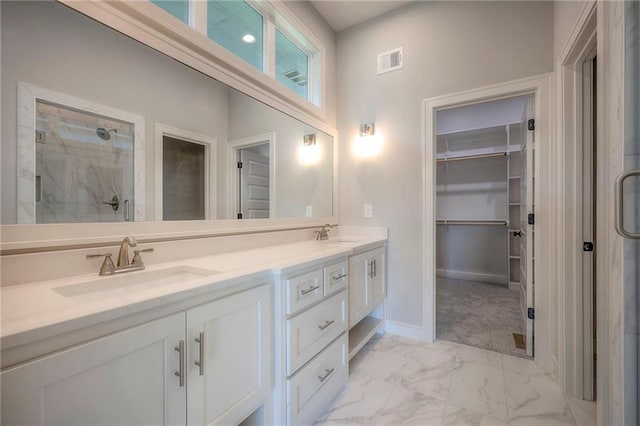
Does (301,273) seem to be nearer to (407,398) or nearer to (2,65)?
(407,398)

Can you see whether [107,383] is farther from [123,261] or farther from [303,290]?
[303,290]

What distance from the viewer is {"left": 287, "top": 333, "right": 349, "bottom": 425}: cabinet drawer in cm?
130

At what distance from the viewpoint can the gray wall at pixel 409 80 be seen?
2049 mm

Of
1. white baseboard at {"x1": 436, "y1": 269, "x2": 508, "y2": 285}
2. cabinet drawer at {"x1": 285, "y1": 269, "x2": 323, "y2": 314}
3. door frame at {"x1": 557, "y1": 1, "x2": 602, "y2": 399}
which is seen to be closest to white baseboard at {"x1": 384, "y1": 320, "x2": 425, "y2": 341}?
door frame at {"x1": 557, "y1": 1, "x2": 602, "y2": 399}

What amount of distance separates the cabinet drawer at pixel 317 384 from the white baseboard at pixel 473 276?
3.38 meters

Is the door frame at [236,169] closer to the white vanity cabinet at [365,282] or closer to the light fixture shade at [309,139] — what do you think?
the light fixture shade at [309,139]

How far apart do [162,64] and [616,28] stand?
1.84 metres

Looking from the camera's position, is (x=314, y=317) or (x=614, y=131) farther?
(x=314, y=317)

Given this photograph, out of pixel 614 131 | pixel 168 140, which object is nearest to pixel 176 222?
pixel 168 140

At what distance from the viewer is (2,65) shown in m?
0.91

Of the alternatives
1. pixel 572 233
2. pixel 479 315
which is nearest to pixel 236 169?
pixel 572 233

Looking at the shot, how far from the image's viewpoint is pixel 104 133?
116 cm

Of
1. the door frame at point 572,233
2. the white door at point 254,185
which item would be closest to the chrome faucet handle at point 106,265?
the white door at point 254,185

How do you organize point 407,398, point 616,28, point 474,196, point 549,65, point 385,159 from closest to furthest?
1. point 616,28
2. point 407,398
3. point 549,65
4. point 385,159
5. point 474,196
